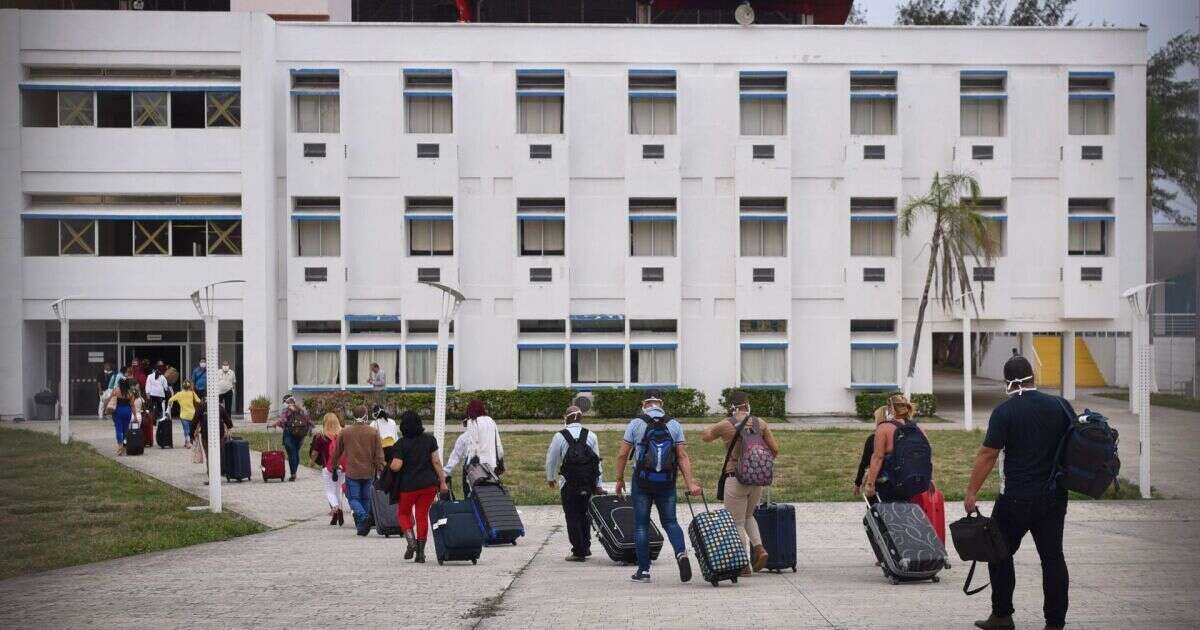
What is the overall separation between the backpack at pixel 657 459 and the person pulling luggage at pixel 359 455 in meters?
5.15

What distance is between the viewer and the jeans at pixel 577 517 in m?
14.9

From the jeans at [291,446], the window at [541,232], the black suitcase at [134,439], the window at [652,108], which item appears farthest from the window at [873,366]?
the black suitcase at [134,439]

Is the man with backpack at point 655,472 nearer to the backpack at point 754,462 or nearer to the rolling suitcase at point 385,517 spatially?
the backpack at point 754,462

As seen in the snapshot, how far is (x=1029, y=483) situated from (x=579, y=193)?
33.5 meters

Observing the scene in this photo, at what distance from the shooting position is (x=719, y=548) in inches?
500

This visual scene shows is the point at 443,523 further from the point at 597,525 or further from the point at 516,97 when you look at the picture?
the point at 516,97

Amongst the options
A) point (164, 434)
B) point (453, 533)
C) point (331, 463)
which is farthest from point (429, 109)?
point (453, 533)

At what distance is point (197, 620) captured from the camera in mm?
11164

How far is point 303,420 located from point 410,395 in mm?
16246

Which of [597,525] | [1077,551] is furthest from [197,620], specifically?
[1077,551]

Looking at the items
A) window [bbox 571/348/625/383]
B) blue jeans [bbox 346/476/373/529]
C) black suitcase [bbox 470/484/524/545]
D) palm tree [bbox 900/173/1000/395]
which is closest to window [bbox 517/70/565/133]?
window [bbox 571/348/625/383]

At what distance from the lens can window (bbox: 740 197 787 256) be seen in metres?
42.6

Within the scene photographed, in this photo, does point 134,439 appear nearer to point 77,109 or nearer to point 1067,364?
point 77,109

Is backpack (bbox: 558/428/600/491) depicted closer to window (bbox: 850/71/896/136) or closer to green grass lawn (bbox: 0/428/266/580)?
green grass lawn (bbox: 0/428/266/580)
